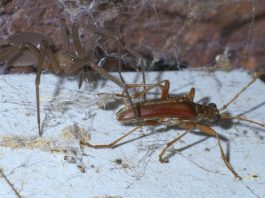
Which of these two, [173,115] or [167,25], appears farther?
[167,25]

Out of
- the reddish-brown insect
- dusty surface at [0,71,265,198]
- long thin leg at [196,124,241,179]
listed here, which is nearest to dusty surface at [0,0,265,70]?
dusty surface at [0,71,265,198]

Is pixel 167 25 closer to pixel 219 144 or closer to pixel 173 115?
pixel 173 115

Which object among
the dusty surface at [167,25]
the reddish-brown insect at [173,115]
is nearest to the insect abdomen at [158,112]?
the reddish-brown insect at [173,115]

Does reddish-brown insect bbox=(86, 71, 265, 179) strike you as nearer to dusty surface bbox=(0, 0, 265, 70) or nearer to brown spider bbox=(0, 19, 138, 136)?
brown spider bbox=(0, 19, 138, 136)

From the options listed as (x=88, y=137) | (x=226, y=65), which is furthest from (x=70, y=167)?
(x=226, y=65)

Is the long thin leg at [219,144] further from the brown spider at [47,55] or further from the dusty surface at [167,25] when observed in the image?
the dusty surface at [167,25]

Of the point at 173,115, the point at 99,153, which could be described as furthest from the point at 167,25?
the point at 99,153
